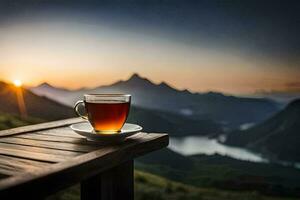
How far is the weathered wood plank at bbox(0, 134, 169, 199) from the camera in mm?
763

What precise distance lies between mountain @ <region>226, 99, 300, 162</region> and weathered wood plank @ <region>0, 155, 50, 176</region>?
3.83 m

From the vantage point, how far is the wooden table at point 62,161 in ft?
2.65

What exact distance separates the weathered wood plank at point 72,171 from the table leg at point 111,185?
0.17 meters

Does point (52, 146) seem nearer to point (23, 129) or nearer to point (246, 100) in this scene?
point (23, 129)

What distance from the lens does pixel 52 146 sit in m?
1.17

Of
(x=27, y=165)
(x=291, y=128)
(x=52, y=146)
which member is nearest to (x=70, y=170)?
(x=27, y=165)

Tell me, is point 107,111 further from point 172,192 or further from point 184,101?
point 172,192

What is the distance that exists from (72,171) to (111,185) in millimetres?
470

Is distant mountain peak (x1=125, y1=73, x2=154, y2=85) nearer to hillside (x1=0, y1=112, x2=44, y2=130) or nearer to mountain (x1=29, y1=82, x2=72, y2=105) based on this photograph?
mountain (x1=29, y1=82, x2=72, y2=105)

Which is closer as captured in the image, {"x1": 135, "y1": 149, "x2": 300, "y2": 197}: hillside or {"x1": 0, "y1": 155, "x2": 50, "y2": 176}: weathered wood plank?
{"x1": 0, "y1": 155, "x2": 50, "y2": 176}: weathered wood plank

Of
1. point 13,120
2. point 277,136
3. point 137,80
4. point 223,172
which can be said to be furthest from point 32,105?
point 277,136

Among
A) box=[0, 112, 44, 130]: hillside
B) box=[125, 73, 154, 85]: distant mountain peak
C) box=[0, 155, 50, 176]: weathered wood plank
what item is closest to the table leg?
box=[0, 155, 50, 176]: weathered wood plank

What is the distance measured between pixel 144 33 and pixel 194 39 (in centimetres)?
56

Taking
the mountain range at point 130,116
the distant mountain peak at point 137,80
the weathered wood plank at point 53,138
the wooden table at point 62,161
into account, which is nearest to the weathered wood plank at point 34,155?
the wooden table at point 62,161
